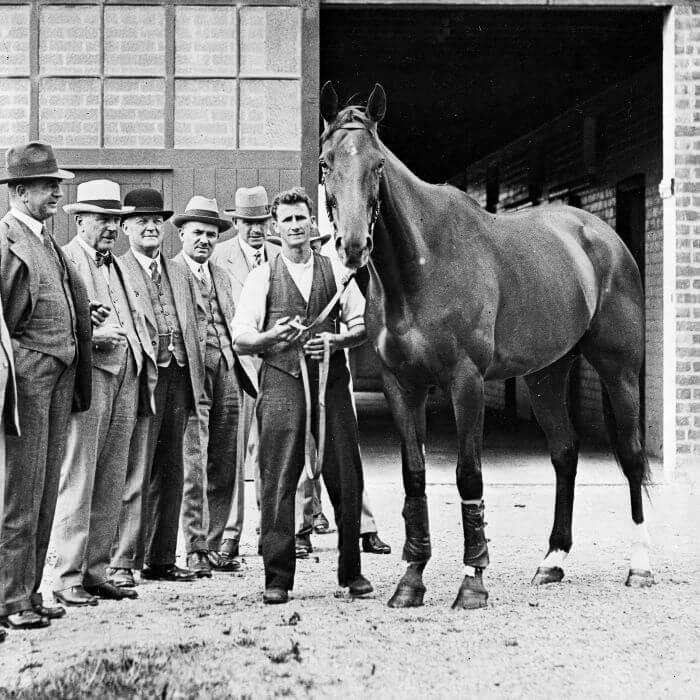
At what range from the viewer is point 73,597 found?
213 inches

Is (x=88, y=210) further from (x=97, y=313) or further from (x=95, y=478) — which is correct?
(x=95, y=478)

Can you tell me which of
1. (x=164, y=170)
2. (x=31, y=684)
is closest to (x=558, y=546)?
(x=31, y=684)

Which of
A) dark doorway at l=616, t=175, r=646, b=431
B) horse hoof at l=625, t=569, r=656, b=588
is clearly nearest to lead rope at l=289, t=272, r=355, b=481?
horse hoof at l=625, t=569, r=656, b=588

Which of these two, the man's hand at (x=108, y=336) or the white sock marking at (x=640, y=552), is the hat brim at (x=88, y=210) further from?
the white sock marking at (x=640, y=552)

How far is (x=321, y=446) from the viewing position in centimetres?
550

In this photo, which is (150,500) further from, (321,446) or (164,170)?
(164,170)

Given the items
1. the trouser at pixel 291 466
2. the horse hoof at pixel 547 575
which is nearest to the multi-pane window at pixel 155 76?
the trouser at pixel 291 466

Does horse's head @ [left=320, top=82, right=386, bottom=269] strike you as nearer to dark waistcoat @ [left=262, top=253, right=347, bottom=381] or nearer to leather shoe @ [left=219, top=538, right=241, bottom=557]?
dark waistcoat @ [left=262, top=253, right=347, bottom=381]

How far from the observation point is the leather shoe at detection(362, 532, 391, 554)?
Answer: 272 inches

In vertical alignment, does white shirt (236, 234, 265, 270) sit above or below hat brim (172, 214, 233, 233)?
below

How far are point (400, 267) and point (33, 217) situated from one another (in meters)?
1.76

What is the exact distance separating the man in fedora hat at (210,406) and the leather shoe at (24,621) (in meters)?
1.70

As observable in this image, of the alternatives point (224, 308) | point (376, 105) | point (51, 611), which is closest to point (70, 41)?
point (224, 308)

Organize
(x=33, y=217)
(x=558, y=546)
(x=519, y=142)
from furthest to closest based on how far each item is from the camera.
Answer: (x=519, y=142), (x=558, y=546), (x=33, y=217)
